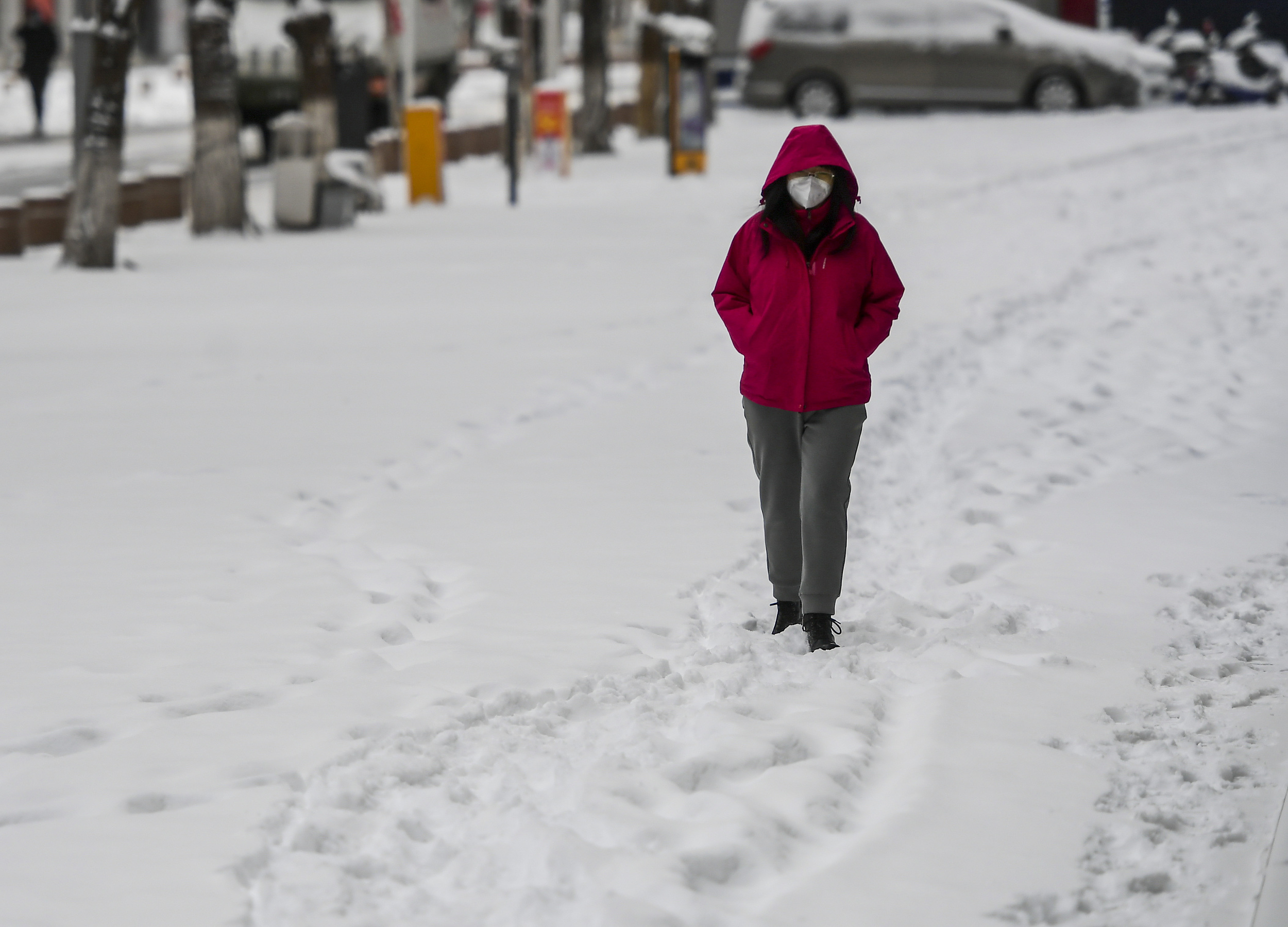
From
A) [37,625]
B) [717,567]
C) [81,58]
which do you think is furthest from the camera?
[81,58]

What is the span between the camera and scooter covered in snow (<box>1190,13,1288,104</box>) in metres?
29.6

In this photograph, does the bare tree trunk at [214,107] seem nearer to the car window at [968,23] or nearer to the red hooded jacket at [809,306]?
the red hooded jacket at [809,306]

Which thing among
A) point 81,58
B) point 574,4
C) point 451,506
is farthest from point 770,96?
point 574,4

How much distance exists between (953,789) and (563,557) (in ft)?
7.38

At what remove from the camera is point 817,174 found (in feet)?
15.8

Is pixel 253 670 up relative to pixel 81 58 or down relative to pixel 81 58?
down

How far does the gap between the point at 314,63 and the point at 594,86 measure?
8.69 metres

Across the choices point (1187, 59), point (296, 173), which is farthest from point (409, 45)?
point (1187, 59)

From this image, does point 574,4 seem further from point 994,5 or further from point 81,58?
point 81,58

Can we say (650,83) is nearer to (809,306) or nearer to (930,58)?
(930,58)

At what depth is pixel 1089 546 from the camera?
6.30 metres

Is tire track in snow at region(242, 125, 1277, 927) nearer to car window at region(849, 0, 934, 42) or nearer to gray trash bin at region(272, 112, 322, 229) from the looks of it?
gray trash bin at region(272, 112, 322, 229)

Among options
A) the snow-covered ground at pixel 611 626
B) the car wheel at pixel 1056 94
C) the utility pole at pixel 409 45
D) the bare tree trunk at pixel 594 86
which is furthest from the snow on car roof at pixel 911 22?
the snow-covered ground at pixel 611 626

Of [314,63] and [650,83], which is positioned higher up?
[314,63]
